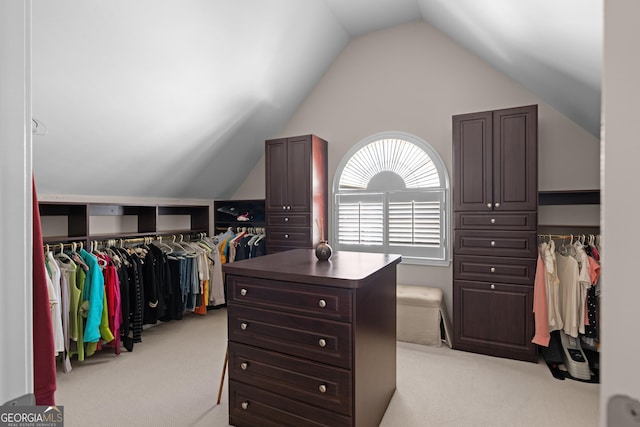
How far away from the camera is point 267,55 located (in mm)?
3486

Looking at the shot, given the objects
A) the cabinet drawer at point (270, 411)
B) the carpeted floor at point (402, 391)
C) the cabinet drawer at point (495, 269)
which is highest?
the cabinet drawer at point (495, 269)

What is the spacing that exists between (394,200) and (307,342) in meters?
2.60

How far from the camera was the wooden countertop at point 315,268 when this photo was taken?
179 cm

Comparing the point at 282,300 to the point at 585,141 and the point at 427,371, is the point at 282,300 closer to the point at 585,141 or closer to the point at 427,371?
the point at 427,371

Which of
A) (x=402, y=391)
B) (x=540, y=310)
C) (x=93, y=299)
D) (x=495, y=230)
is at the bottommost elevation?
(x=402, y=391)

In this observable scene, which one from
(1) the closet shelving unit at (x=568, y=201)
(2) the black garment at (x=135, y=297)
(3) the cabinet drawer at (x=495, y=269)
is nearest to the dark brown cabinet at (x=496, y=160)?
(1) the closet shelving unit at (x=568, y=201)

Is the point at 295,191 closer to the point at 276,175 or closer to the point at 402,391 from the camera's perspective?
the point at 276,175

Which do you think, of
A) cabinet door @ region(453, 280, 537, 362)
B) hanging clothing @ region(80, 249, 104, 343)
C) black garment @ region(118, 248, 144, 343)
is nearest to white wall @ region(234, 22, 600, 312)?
cabinet door @ region(453, 280, 537, 362)

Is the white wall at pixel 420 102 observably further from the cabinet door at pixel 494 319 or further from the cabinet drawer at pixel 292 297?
the cabinet drawer at pixel 292 297

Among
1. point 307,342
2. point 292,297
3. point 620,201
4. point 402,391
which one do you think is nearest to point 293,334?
point 307,342

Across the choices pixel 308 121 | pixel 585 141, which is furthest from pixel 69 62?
pixel 585 141

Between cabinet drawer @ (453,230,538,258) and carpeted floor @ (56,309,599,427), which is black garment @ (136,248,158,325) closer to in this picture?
carpeted floor @ (56,309,599,427)

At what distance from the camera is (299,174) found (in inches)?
162

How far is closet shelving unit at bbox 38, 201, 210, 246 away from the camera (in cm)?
325
